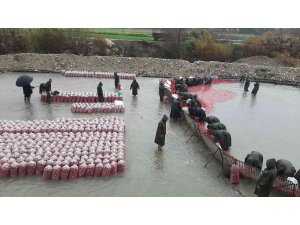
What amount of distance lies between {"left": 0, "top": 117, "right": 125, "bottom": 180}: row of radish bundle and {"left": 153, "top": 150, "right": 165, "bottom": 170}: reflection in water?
3.73ft

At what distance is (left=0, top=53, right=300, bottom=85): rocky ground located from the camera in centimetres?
3014

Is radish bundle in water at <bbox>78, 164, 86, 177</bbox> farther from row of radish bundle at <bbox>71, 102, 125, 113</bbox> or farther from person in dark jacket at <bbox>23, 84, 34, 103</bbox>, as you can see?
person in dark jacket at <bbox>23, 84, 34, 103</bbox>

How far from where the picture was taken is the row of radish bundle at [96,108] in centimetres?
1666

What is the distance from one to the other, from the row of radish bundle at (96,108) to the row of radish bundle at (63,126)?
8.24ft

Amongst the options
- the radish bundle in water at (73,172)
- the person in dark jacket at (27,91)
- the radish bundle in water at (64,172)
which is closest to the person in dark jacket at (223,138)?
the radish bundle in water at (73,172)

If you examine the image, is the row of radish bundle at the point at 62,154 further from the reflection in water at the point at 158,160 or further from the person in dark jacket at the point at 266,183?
the person in dark jacket at the point at 266,183

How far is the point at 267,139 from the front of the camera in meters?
14.6

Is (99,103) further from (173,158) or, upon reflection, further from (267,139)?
(267,139)

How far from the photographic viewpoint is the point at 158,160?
11.7 meters

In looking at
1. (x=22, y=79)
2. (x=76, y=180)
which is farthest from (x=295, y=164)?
(x=22, y=79)

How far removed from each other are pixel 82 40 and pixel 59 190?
29.4 m

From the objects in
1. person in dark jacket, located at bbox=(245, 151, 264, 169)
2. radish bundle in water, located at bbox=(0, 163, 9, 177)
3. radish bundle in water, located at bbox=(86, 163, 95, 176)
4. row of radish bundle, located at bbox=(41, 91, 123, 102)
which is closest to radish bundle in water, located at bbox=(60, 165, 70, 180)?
radish bundle in water, located at bbox=(86, 163, 95, 176)

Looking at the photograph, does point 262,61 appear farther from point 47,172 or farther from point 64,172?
point 47,172

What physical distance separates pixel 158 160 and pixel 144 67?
20.9m
